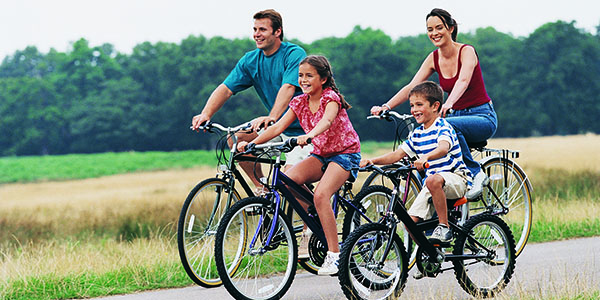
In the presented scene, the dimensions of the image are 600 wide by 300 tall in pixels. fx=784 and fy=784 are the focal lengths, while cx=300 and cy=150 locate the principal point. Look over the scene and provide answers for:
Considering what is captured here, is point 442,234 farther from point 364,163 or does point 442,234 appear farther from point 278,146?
point 278,146

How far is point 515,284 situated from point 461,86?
1.59m

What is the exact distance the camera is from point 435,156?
5.23 meters

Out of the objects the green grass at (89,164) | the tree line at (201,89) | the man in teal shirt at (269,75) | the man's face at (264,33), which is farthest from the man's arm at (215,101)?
the tree line at (201,89)

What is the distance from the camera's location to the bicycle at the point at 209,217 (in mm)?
5637

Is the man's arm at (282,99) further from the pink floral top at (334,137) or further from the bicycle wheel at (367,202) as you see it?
the bicycle wheel at (367,202)

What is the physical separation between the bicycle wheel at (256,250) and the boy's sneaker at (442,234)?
97 cm

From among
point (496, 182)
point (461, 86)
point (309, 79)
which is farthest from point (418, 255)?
point (496, 182)

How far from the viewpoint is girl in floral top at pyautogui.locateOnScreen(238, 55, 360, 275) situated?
5309 mm

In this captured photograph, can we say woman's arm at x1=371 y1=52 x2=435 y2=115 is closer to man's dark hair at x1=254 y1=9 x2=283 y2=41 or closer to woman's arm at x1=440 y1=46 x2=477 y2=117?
woman's arm at x1=440 y1=46 x2=477 y2=117

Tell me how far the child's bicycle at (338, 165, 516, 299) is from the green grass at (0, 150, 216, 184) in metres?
45.1

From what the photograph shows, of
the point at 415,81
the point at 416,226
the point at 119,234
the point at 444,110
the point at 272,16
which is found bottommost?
the point at 119,234

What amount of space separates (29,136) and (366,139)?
26.8 m

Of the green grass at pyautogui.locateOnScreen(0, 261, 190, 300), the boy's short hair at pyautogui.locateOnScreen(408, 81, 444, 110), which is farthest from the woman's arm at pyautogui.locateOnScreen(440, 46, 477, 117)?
the green grass at pyautogui.locateOnScreen(0, 261, 190, 300)

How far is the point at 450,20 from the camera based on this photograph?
20.9 ft
